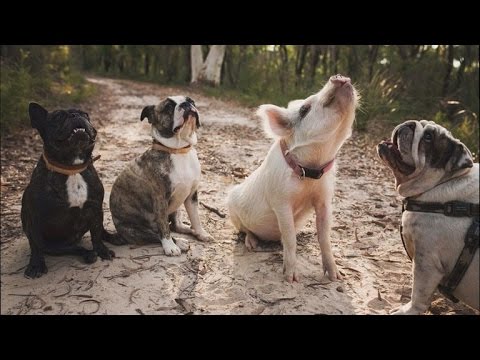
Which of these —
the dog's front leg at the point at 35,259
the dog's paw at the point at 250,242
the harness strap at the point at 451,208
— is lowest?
the dog's paw at the point at 250,242

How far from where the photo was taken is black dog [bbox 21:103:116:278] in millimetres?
3109

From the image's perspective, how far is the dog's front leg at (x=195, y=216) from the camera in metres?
4.04

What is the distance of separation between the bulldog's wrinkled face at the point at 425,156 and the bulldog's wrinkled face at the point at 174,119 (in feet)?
5.54

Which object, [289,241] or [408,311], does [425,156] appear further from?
[289,241]

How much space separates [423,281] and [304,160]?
1159 millimetres

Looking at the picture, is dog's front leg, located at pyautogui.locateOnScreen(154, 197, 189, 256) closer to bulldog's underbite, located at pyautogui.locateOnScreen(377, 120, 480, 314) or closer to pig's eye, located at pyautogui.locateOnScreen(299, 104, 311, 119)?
pig's eye, located at pyautogui.locateOnScreen(299, 104, 311, 119)

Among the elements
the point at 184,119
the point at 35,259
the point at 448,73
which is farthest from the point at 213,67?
the point at 35,259

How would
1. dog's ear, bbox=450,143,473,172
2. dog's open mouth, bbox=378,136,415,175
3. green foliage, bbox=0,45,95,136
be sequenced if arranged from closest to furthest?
dog's ear, bbox=450,143,473,172 → dog's open mouth, bbox=378,136,415,175 → green foliage, bbox=0,45,95,136

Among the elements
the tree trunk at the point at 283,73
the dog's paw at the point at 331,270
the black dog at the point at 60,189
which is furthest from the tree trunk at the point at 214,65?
the dog's paw at the point at 331,270

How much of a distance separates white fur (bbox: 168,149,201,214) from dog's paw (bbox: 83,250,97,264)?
80 cm

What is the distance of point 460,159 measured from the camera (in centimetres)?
261

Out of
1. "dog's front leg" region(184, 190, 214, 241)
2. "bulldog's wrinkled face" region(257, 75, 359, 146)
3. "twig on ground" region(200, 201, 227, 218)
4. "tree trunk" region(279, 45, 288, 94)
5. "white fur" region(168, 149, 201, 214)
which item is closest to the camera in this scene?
"bulldog's wrinkled face" region(257, 75, 359, 146)

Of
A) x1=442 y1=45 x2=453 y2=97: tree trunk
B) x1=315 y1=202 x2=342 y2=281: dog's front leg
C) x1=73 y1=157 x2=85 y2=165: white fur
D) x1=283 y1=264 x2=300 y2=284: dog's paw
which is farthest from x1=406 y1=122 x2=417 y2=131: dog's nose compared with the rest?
x1=442 y1=45 x2=453 y2=97: tree trunk

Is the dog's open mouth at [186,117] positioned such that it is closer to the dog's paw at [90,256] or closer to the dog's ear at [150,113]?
the dog's ear at [150,113]
